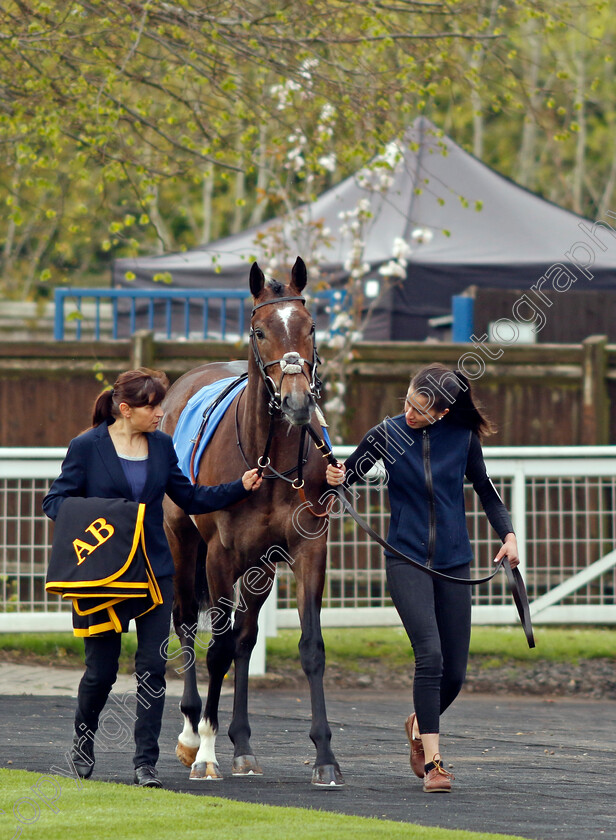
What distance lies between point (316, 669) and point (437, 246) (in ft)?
33.3

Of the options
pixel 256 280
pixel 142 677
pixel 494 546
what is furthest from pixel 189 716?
pixel 494 546

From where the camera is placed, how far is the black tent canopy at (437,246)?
14.8 m

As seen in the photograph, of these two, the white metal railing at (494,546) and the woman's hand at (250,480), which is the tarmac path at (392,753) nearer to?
the white metal railing at (494,546)

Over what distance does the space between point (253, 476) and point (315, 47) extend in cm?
493

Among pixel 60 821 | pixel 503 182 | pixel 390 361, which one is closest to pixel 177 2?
pixel 390 361

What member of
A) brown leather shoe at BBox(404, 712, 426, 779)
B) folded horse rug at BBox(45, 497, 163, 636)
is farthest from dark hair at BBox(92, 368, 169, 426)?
brown leather shoe at BBox(404, 712, 426, 779)

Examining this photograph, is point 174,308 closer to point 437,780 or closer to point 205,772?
point 205,772

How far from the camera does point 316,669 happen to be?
575 cm

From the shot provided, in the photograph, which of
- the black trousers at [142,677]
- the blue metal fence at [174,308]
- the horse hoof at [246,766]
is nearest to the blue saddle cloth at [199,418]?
the black trousers at [142,677]

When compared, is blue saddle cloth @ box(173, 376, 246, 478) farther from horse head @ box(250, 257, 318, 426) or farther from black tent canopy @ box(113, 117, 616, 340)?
black tent canopy @ box(113, 117, 616, 340)

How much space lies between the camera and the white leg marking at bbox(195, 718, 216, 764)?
19.3 feet

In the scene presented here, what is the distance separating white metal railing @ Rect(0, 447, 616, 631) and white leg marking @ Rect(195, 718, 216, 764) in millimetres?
2956

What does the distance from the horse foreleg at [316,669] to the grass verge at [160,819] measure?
58 centimetres

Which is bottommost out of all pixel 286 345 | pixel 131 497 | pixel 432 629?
pixel 432 629
